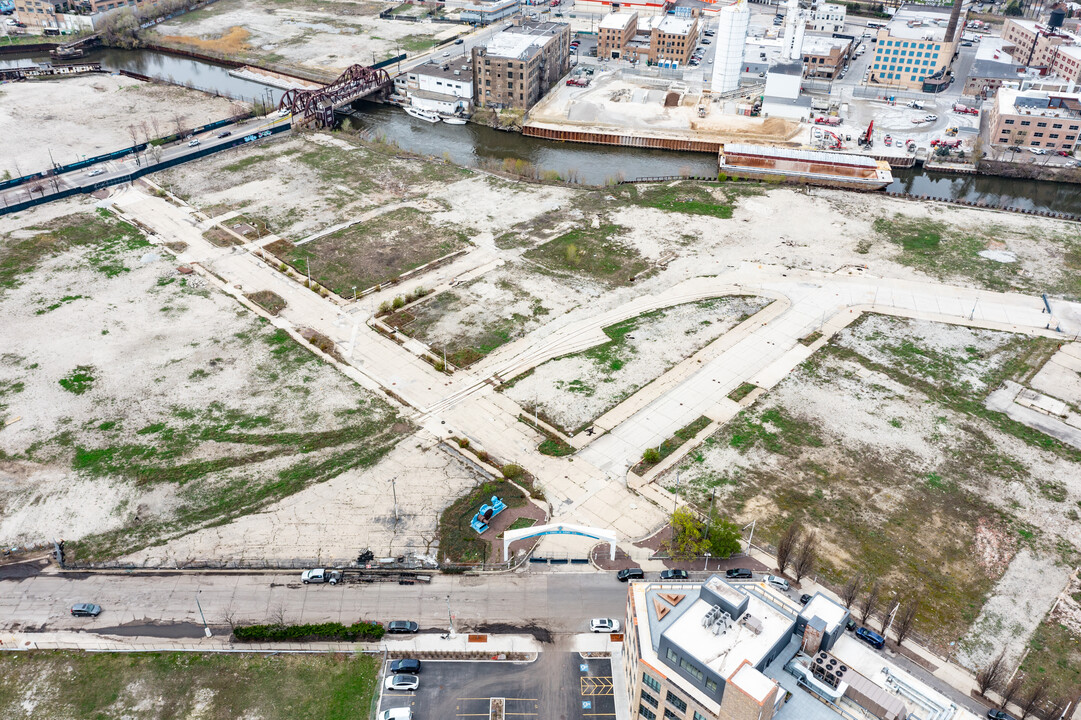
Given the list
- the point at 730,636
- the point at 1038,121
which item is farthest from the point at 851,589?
the point at 1038,121

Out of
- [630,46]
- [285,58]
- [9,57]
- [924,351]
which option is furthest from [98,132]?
[924,351]

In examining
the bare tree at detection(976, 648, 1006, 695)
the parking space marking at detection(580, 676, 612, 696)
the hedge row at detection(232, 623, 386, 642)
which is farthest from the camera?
the hedge row at detection(232, 623, 386, 642)

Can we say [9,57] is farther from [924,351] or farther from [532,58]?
[924,351]

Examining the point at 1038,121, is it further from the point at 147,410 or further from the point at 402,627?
the point at 147,410

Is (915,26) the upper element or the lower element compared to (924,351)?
upper

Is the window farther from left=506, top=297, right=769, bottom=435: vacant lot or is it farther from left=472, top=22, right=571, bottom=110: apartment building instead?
left=472, top=22, right=571, bottom=110: apartment building

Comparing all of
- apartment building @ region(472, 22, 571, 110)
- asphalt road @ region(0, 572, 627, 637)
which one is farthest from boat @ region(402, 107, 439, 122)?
asphalt road @ region(0, 572, 627, 637)
